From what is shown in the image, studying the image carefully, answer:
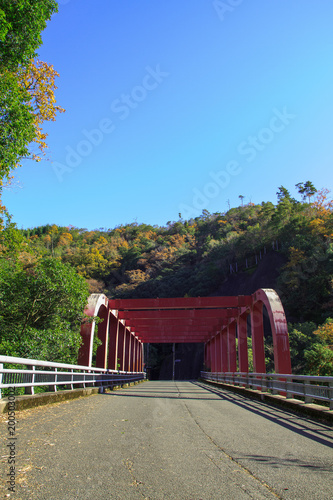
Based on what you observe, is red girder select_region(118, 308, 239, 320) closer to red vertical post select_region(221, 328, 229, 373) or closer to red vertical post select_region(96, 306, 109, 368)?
red vertical post select_region(96, 306, 109, 368)

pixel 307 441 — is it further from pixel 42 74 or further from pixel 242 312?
pixel 242 312

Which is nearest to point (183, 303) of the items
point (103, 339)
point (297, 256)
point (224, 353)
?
point (103, 339)

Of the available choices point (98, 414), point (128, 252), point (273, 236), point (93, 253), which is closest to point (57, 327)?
point (98, 414)

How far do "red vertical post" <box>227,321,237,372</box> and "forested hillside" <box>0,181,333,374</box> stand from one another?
4519 millimetres

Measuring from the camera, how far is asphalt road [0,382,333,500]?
2684 mm

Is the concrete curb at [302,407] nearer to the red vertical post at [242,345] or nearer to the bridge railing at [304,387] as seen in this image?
the bridge railing at [304,387]

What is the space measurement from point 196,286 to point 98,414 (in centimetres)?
5366

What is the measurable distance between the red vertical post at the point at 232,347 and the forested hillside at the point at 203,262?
4519mm

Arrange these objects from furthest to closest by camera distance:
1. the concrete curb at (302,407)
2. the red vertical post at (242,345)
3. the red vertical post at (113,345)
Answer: the red vertical post at (113,345)
the red vertical post at (242,345)
the concrete curb at (302,407)

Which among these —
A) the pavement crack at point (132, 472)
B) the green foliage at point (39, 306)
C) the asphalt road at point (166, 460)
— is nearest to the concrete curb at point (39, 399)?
the asphalt road at point (166, 460)

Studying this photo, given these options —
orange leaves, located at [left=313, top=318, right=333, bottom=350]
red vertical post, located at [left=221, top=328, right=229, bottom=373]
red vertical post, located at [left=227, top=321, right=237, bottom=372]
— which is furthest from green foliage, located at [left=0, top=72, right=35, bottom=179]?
orange leaves, located at [left=313, top=318, right=333, bottom=350]

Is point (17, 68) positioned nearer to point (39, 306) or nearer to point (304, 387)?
point (39, 306)

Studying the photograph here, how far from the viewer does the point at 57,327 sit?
478 inches

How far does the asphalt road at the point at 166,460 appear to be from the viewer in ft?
8.80
